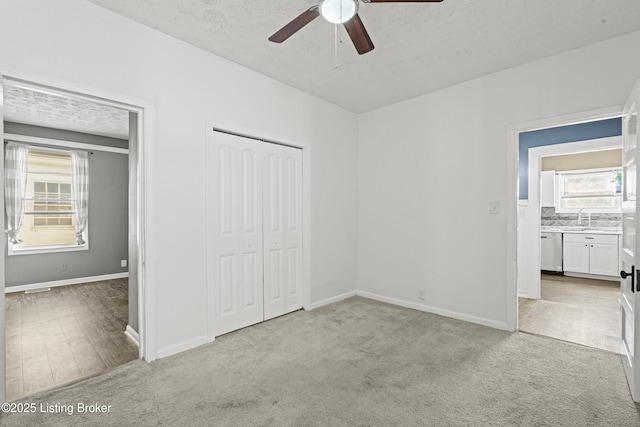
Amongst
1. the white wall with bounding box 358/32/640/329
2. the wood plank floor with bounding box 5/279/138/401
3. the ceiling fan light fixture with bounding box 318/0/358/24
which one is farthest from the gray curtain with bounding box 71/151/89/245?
the ceiling fan light fixture with bounding box 318/0/358/24

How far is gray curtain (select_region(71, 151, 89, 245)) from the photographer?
563 cm

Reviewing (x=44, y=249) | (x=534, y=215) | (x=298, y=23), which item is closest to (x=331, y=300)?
(x=534, y=215)

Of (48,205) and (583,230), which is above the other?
(48,205)

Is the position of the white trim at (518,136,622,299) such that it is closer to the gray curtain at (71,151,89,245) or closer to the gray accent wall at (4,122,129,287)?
the gray accent wall at (4,122,129,287)

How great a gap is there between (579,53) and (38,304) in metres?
6.98

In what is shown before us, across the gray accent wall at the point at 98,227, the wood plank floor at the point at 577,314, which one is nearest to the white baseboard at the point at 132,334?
the gray accent wall at the point at 98,227

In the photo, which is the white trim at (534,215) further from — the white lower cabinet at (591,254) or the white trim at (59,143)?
the white trim at (59,143)

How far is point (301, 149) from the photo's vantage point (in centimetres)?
396

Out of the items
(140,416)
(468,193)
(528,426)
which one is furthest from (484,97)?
(140,416)

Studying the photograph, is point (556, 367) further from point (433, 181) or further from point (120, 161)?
point (120, 161)

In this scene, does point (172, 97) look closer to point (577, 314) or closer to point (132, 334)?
point (132, 334)

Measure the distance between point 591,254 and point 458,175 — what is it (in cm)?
404

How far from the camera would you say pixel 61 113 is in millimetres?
4637

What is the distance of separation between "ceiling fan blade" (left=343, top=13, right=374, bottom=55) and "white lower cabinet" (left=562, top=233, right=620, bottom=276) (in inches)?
237
